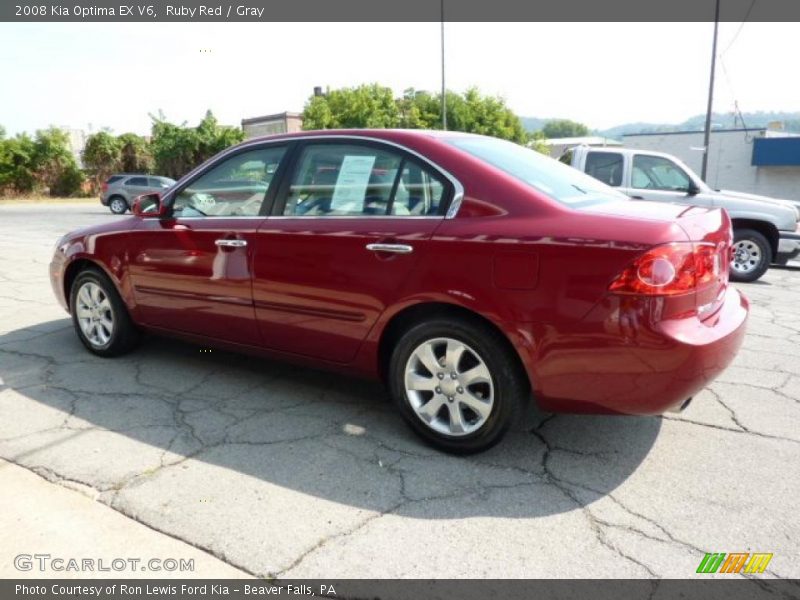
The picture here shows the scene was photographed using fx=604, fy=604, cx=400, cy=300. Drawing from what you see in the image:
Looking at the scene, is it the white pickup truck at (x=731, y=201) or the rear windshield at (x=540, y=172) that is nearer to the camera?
the rear windshield at (x=540, y=172)

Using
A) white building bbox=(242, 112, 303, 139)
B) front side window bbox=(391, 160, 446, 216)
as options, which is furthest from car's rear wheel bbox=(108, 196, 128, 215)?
front side window bbox=(391, 160, 446, 216)

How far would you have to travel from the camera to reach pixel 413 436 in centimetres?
333

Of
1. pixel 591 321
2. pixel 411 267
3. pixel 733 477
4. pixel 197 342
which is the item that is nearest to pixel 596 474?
pixel 733 477

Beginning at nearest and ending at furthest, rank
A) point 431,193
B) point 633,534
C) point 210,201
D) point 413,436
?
point 633,534 → point 431,193 → point 413,436 → point 210,201

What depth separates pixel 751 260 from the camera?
28.2 ft

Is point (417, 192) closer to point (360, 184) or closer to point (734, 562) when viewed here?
point (360, 184)

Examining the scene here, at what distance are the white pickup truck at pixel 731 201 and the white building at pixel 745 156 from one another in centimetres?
1878

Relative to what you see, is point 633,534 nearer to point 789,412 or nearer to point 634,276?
point 634,276

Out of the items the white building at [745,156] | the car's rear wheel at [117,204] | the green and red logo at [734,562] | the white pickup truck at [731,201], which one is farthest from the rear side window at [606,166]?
the car's rear wheel at [117,204]

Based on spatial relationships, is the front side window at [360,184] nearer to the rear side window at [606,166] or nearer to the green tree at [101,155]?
the rear side window at [606,166]

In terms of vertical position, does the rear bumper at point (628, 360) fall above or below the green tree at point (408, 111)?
below

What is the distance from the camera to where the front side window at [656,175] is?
8.51 m

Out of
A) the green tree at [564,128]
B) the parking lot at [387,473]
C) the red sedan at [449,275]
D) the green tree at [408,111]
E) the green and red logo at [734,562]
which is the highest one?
the green tree at [564,128]

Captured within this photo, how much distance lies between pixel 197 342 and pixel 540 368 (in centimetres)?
247
